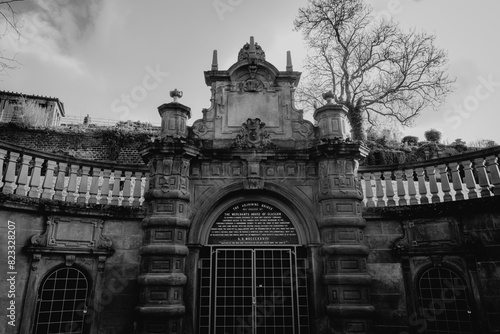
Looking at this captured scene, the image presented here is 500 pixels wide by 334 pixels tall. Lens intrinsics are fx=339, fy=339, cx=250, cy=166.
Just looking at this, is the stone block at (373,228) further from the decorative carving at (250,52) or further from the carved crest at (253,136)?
the decorative carving at (250,52)

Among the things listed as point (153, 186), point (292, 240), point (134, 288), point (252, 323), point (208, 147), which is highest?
point (208, 147)

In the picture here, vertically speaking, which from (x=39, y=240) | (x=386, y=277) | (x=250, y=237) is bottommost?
(x=386, y=277)

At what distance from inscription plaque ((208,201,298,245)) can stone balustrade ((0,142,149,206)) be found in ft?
7.65

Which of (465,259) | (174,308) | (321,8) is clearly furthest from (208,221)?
(321,8)

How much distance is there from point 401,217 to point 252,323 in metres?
4.50

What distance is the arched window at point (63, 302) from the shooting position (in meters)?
7.52

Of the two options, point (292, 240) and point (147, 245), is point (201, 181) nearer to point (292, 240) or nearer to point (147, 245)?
point (147, 245)

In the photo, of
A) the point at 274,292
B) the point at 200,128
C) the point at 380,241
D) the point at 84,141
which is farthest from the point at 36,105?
the point at 380,241

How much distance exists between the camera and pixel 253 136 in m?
9.18

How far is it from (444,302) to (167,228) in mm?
6681

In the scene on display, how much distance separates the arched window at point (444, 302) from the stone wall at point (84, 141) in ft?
67.0

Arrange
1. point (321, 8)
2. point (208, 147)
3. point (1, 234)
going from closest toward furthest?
point (1, 234), point (208, 147), point (321, 8)

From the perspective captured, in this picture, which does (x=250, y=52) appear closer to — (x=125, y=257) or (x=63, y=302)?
(x=125, y=257)

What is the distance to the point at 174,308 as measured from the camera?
7559mm
